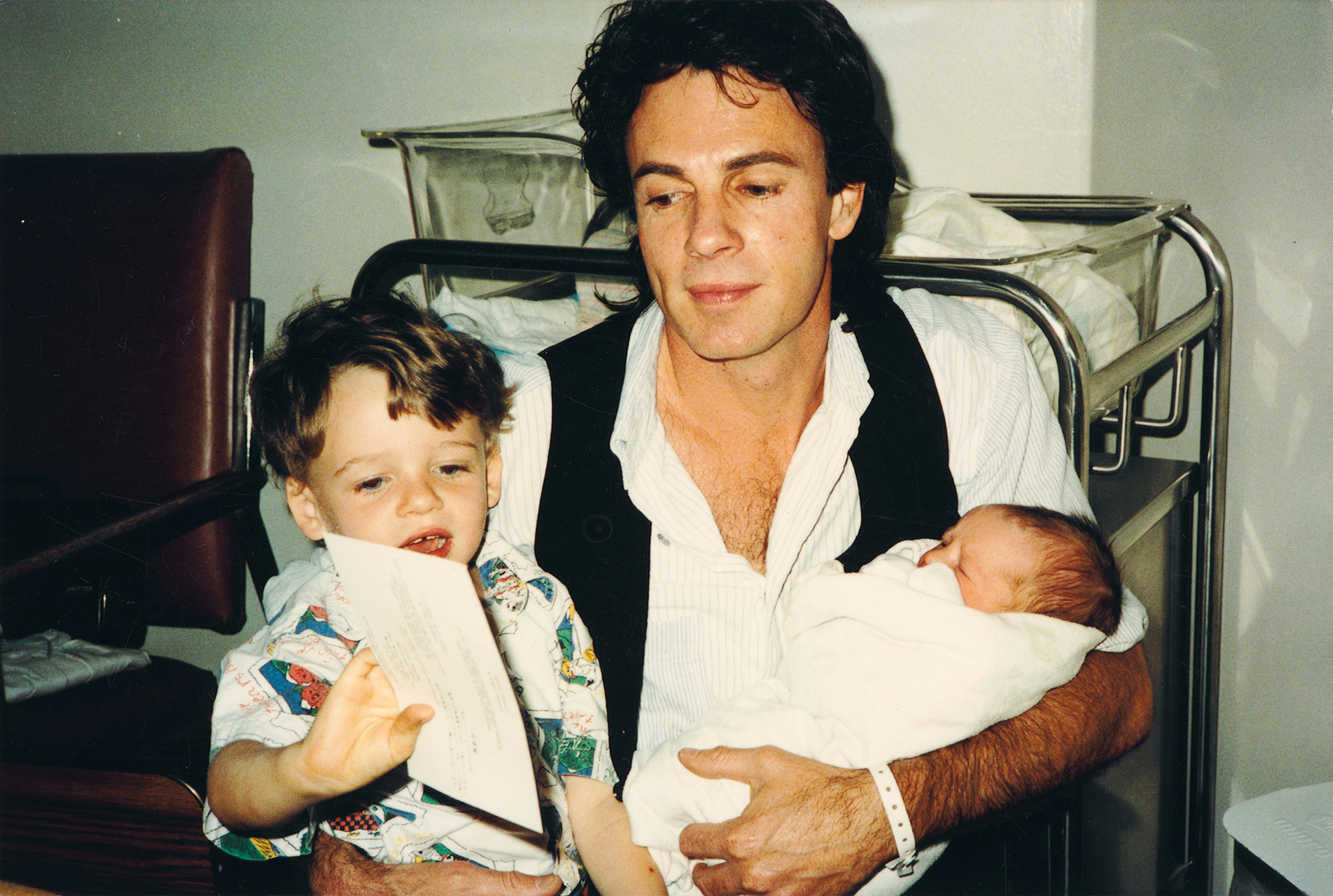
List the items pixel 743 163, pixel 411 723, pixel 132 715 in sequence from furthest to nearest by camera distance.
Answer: pixel 132 715
pixel 743 163
pixel 411 723

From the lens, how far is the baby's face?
1.08 meters

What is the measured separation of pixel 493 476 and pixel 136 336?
1.09 metres

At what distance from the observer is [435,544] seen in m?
1.03

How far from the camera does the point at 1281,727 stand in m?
1.80

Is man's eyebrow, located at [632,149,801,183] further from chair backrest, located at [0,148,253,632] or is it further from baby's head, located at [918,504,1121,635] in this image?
chair backrest, located at [0,148,253,632]

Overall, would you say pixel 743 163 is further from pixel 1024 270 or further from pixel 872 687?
pixel 872 687

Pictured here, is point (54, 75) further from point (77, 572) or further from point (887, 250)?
point (887, 250)

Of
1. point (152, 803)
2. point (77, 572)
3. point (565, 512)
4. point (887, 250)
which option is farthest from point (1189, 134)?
point (77, 572)

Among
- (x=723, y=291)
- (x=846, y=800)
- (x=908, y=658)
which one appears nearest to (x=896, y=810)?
(x=846, y=800)

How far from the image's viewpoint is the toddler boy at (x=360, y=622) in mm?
974

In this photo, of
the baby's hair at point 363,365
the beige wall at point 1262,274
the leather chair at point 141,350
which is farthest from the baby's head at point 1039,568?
the leather chair at point 141,350

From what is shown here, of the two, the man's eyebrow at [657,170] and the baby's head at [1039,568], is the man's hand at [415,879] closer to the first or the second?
the baby's head at [1039,568]

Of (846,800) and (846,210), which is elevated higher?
(846,210)

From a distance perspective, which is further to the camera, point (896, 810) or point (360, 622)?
point (896, 810)
